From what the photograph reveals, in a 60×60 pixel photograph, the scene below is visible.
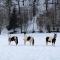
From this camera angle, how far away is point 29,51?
3781 mm

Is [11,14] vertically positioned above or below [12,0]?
below

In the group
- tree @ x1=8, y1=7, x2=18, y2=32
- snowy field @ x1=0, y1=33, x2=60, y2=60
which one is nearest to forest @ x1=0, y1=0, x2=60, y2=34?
tree @ x1=8, y1=7, x2=18, y2=32

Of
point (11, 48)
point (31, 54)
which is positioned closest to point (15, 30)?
point (11, 48)

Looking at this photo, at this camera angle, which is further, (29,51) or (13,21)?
(13,21)

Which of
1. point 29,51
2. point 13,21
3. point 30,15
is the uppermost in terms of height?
point 30,15

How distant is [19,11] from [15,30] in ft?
1.46

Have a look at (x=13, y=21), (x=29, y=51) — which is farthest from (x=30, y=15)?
(x=29, y=51)

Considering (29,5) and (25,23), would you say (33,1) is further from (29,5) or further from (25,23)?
(25,23)

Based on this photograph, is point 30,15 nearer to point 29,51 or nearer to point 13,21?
point 13,21

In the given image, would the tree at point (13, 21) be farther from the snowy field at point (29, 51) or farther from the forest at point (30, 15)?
the snowy field at point (29, 51)

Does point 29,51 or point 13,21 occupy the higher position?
point 13,21

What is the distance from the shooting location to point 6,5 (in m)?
5.04

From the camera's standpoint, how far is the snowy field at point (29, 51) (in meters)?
3.42

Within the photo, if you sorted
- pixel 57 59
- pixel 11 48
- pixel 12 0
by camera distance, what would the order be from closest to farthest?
pixel 57 59 < pixel 11 48 < pixel 12 0
